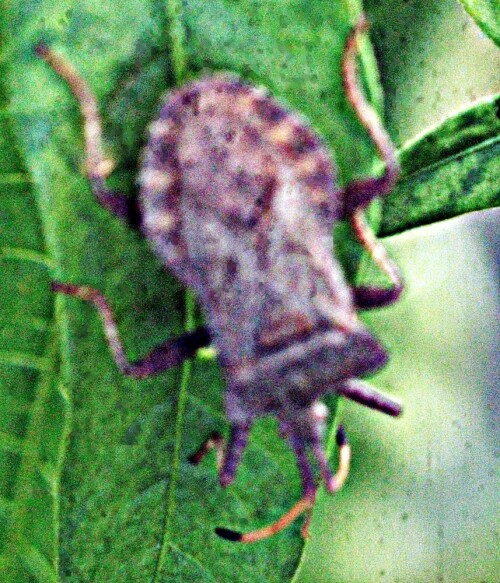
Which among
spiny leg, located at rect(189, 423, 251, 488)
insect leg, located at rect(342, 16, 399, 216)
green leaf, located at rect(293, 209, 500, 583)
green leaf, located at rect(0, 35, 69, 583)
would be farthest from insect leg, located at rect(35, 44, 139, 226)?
green leaf, located at rect(293, 209, 500, 583)

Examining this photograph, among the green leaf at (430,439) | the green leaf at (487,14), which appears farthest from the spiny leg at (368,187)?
the green leaf at (430,439)

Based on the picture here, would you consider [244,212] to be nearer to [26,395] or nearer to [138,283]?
[138,283]

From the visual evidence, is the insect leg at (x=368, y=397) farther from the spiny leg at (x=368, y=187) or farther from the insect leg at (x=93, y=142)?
the insect leg at (x=93, y=142)

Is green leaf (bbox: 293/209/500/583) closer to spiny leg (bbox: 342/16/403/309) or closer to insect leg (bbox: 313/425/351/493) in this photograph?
insect leg (bbox: 313/425/351/493)

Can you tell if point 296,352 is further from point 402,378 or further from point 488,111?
point 402,378

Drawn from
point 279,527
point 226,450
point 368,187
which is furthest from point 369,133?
point 279,527

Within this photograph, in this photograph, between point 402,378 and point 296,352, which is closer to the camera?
point 296,352

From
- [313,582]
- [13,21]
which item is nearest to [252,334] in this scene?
[13,21]

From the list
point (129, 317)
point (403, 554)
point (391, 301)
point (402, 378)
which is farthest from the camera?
point (403, 554)
